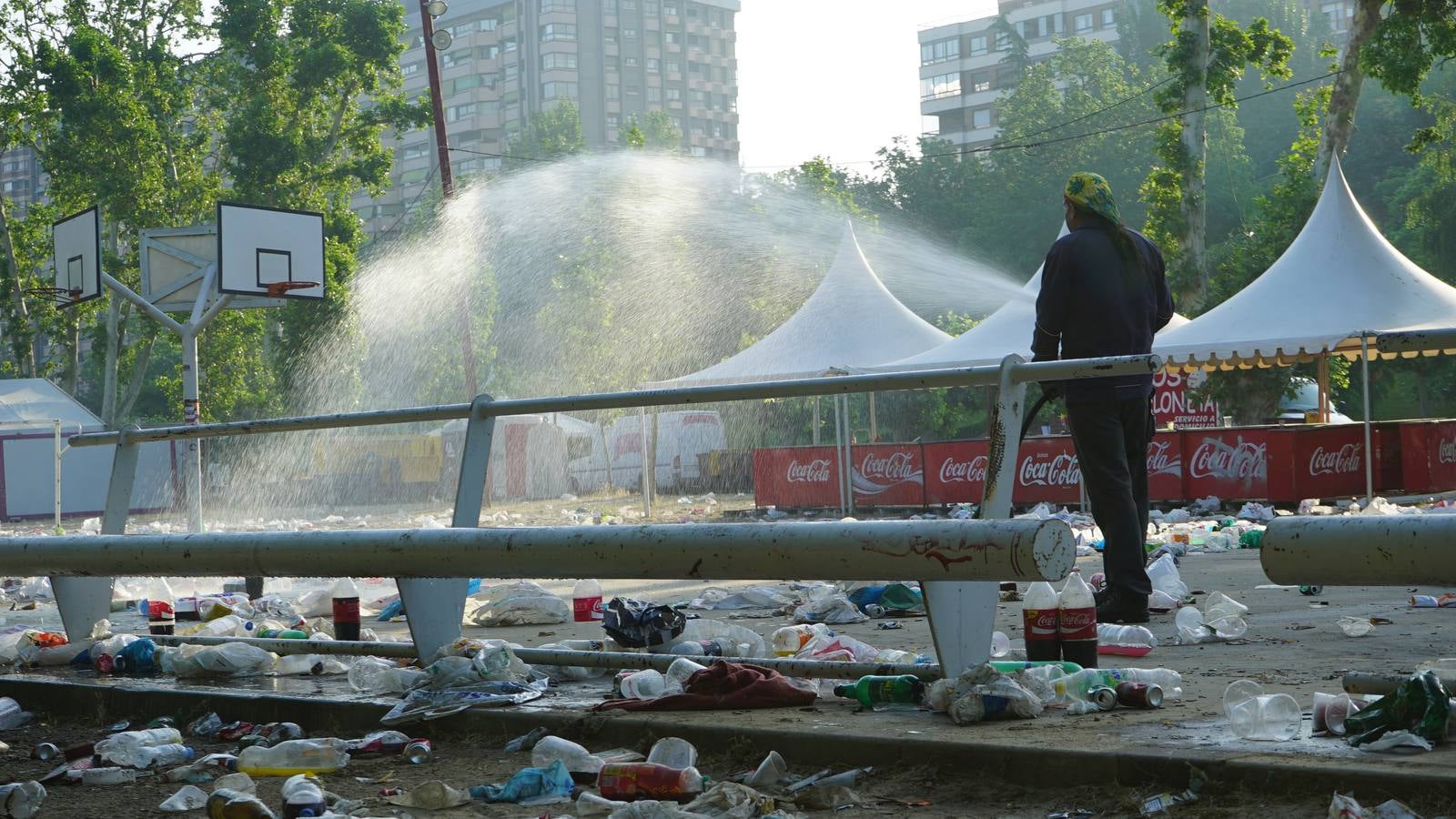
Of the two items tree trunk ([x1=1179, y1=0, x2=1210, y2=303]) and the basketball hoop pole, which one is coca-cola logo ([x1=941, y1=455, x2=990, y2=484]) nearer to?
tree trunk ([x1=1179, y1=0, x2=1210, y2=303])

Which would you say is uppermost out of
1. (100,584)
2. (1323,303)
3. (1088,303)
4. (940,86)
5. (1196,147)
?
(940,86)

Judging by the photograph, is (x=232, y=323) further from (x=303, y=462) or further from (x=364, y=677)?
(x=364, y=677)

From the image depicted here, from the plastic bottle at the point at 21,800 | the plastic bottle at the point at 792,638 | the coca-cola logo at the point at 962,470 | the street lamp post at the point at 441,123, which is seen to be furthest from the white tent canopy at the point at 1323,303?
the street lamp post at the point at 441,123

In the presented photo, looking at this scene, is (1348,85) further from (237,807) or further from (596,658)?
(237,807)

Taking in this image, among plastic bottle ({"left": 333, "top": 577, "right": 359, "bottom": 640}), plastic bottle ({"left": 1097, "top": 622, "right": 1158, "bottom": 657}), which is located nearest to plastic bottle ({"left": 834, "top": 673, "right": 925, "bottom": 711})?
plastic bottle ({"left": 1097, "top": 622, "right": 1158, "bottom": 657})

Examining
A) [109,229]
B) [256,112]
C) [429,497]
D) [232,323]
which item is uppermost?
[256,112]

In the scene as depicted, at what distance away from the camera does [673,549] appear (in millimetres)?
3791

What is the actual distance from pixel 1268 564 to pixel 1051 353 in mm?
3595

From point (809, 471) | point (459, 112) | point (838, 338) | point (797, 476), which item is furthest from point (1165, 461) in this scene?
point (459, 112)

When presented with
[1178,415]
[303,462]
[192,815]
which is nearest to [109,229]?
[303,462]

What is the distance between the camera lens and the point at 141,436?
6.73 meters

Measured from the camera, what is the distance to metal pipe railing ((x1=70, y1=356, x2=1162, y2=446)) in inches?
153

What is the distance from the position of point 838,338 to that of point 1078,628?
17689 millimetres

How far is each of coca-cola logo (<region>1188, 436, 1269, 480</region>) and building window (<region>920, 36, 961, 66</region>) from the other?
322ft
